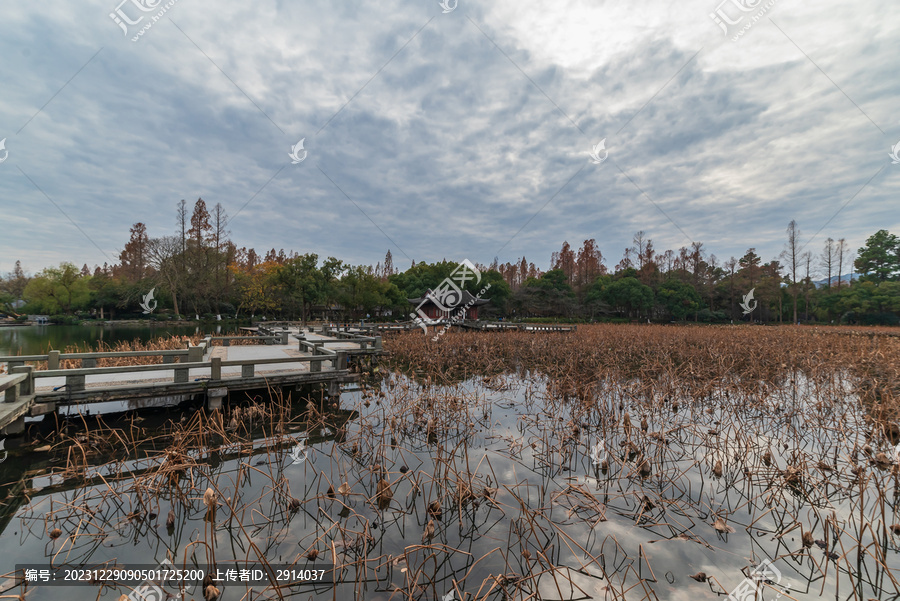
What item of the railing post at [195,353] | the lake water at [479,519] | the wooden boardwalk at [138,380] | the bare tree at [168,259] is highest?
the bare tree at [168,259]

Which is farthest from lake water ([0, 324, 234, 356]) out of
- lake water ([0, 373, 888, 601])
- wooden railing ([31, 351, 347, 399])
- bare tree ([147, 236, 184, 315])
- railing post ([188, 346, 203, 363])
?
lake water ([0, 373, 888, 601])

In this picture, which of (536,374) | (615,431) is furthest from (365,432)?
(536,374)

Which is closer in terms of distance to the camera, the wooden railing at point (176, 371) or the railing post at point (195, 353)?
the wooden railing at point (176, 371)

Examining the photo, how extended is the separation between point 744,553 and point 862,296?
47327 millimetres

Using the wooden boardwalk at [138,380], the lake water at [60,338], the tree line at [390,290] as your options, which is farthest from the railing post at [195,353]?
the tree line at [390,290]

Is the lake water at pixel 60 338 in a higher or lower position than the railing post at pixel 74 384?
lower

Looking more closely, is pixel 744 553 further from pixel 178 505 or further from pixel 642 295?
pixel 642 295

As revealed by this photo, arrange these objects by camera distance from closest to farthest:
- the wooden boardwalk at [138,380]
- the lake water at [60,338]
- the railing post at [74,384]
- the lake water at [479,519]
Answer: the lake water at [479,519] → the wooden boardwalk at [138,380] → the railing post at [74,384] → the lake water at [60,338]

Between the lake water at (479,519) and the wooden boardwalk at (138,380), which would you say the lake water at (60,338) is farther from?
the lake water at (479,519)

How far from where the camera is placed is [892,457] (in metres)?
5.33

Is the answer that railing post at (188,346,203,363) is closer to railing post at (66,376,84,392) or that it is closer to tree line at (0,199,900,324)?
railing post at (66,376,84,392)

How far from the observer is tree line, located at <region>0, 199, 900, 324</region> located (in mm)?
34781

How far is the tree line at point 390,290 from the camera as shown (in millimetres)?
34781

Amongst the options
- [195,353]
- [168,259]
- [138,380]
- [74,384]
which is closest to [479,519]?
[74,384]
